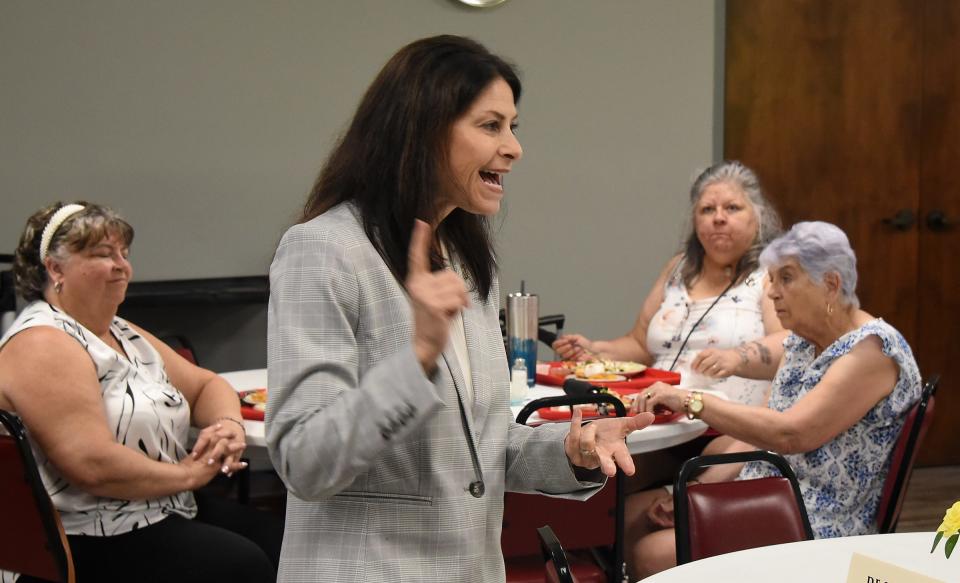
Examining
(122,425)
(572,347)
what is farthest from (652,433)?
(122,425)

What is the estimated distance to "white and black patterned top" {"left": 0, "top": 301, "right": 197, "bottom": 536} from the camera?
97.1 inches

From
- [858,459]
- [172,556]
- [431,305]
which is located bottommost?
[172,556]

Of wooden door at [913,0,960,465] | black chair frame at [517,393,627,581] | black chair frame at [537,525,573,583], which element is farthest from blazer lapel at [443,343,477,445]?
wooden door at [913,0,960,465]

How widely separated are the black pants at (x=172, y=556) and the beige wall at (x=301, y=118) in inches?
92.2

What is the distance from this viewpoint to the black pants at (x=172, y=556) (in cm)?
246

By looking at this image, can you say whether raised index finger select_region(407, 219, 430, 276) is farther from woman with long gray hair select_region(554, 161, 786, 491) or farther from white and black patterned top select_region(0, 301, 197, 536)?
woman with long gray hair select_region(554, 161, 786, 491)

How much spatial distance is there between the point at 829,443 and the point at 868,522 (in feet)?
0.71

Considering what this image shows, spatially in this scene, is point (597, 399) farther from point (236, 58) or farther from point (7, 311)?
point (236, 58)

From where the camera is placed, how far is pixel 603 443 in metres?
1.52

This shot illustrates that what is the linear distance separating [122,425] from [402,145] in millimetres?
1414

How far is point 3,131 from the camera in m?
4.48

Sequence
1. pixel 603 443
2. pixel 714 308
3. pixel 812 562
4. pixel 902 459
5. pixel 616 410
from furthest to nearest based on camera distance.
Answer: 1. pixel 714 308
2. pixel 616 410
3. pixel 902 459
4. pixel 812 562
5. pixel 603 443

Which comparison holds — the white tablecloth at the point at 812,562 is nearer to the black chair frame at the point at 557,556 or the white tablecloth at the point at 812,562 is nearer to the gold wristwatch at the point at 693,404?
the black chair frame at the point at 557,556

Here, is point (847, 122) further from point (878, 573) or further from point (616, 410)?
point (878, 573)
